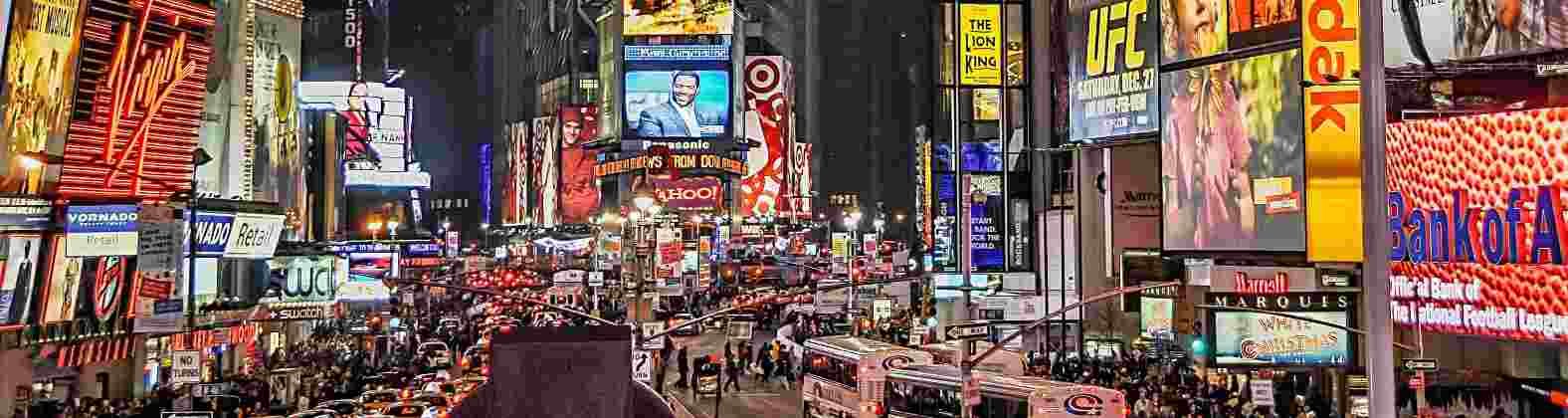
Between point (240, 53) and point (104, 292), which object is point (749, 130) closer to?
point (240, 53)

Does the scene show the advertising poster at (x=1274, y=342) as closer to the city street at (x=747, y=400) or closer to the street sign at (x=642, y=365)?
the city street at (x=747, y=400)

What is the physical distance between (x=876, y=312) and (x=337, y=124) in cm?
3026

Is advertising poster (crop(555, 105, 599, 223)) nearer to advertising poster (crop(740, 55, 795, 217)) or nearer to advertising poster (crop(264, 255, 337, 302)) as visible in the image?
advertising poster (crop(740, 55, 795, 217))

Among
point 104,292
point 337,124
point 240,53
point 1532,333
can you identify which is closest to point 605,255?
point 337,124

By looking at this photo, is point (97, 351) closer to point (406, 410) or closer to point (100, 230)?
point (100, 230)

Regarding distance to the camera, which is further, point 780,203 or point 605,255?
point 780,203

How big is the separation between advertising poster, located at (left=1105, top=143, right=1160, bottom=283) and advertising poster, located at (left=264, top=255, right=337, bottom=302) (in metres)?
25.3

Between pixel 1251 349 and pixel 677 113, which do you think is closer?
pixel 1251 349

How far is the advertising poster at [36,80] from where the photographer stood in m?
25.4

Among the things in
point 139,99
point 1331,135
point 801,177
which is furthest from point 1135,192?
point 801,177

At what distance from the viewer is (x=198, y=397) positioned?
2780 centimetres

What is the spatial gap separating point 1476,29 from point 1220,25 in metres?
5.94

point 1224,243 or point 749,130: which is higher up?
point 749,130

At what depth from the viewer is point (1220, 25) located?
30.8m
